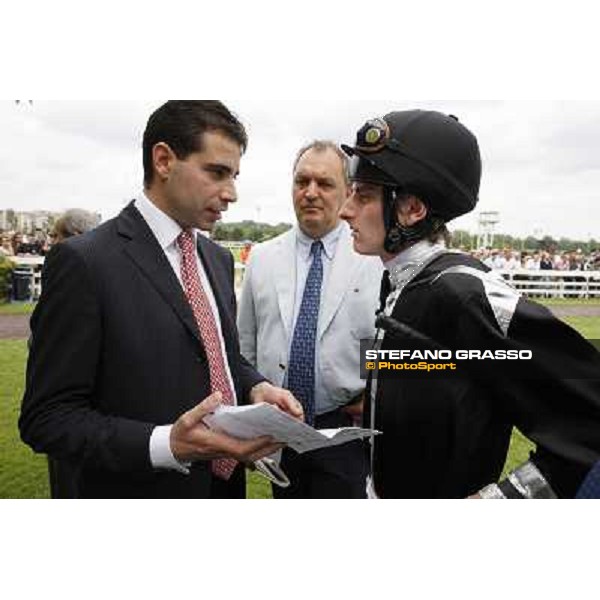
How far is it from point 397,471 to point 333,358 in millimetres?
746

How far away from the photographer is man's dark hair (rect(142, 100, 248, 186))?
1481 millimetres

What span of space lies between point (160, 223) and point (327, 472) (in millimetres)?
973

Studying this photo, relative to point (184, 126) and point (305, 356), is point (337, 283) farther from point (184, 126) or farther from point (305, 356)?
point (184, 126)

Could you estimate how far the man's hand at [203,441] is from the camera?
1.25 m

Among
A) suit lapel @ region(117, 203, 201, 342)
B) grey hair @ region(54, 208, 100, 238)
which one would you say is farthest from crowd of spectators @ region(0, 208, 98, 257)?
suit lapel @ region(117, 203, 201, 342)

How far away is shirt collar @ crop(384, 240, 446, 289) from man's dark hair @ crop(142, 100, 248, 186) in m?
0.46

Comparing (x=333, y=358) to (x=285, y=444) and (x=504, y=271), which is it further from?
(x=285, y=444)

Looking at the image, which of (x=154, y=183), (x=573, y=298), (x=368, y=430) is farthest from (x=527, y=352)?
(x=573, y=298)

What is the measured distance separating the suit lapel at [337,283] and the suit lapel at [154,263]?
76 centimetres

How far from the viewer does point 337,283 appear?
218 cm

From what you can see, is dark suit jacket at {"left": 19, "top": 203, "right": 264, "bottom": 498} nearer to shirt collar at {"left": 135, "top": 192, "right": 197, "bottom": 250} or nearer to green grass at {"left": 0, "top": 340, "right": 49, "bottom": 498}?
shirt collar at {"left": 135, "top": 192, "right": 197, "bottom": 250}

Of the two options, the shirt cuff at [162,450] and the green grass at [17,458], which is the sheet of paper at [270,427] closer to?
the shirt cuff at [162,450]

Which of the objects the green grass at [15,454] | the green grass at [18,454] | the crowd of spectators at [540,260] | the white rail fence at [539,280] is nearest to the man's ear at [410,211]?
the crowd of spectators at [540,260]

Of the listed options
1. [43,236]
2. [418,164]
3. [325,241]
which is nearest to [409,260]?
[418,164]
